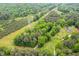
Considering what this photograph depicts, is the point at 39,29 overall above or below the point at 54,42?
above

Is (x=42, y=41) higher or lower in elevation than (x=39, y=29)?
lower

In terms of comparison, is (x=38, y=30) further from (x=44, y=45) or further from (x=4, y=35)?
(x=4, y=35)

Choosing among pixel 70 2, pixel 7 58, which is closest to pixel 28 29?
pixel 7 58

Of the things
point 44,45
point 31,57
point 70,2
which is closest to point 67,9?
point 70,2

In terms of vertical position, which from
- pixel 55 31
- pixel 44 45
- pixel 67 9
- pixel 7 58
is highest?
pixel 67 9

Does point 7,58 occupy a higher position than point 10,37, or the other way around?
point 10,37

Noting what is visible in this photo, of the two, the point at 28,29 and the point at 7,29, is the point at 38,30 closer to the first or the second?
the point at 28,29
